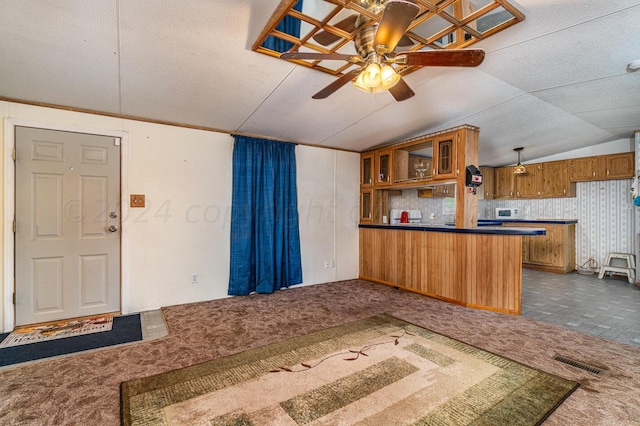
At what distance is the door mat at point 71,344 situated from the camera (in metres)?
2.49

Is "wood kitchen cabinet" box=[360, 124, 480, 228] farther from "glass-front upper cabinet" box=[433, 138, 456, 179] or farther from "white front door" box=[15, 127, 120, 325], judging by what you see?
"white front door" box=[15, 127, 120, 325]

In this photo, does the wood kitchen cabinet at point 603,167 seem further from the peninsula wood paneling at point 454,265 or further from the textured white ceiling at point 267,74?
the peninsula wood paneling at point 454,265

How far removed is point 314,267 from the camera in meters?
5.06

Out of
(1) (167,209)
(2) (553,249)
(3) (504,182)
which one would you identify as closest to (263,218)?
(1) (167,209)

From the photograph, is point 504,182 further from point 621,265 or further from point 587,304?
point 587,304

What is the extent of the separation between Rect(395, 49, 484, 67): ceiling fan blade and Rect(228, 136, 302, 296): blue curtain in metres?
2.78

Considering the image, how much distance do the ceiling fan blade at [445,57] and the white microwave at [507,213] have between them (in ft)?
20.0

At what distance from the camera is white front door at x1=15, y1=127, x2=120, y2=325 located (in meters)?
3.14

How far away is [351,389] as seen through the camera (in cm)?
202

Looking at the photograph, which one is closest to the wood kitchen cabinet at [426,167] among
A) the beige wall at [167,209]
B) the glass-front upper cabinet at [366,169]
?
the glass-front upper cabinet at [366,169]

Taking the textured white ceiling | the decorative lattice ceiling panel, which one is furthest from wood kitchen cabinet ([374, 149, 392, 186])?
the decorative lattice ceiling panel

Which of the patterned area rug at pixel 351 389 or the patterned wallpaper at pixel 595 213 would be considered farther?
the patterned wallpaper at pixel 595 213

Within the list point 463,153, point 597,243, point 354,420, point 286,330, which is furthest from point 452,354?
point 597,243

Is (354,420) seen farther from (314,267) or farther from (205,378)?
(314,267)
